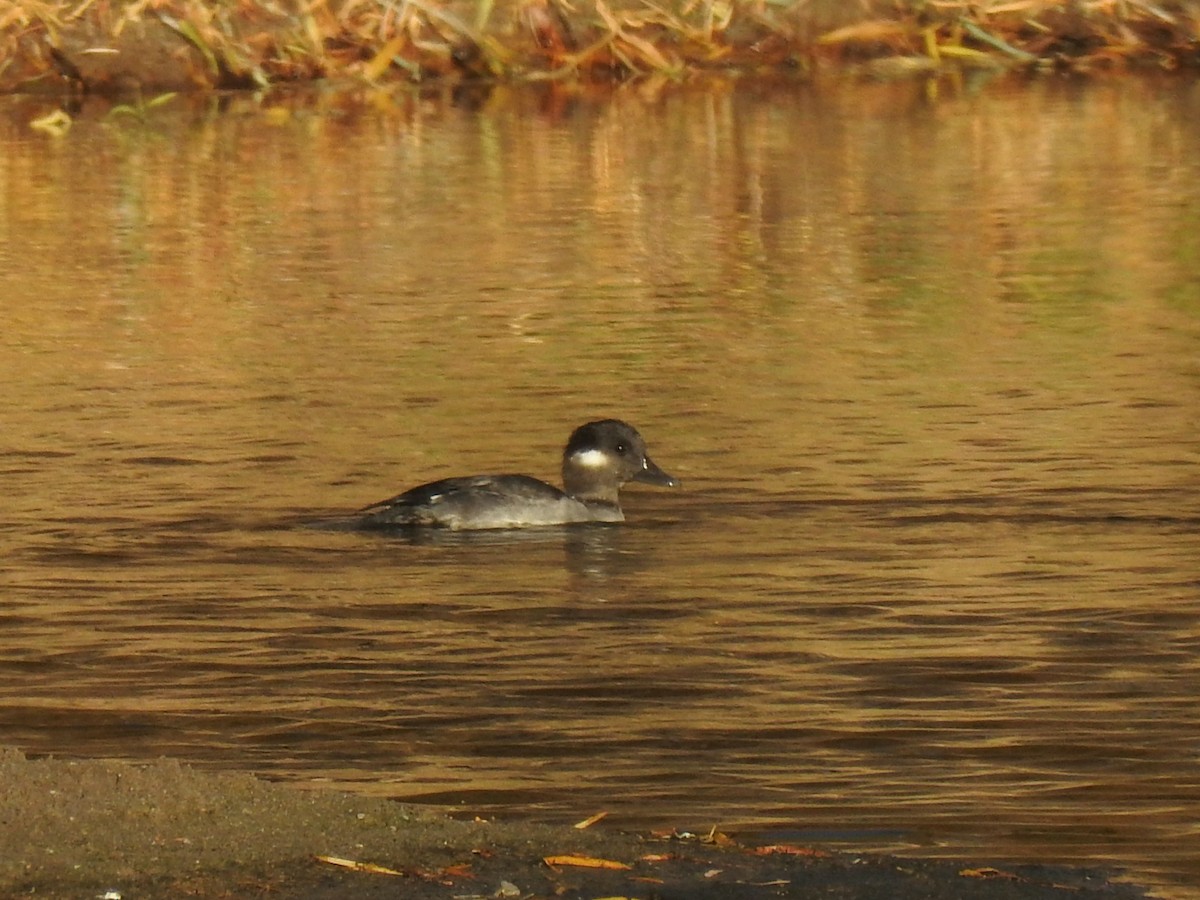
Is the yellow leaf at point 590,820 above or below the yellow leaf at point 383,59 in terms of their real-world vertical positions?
above

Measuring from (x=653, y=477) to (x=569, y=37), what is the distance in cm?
2227

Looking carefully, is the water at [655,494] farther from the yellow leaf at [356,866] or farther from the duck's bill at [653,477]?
the yellow leaf at [356,866]

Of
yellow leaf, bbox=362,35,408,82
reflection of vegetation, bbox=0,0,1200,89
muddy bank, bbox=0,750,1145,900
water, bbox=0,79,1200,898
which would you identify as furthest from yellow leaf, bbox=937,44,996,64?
muddy bank, bbox=0,750,1145,900

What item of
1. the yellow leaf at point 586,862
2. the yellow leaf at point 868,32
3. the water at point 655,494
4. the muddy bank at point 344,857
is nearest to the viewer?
the muddy bank at point 344,857

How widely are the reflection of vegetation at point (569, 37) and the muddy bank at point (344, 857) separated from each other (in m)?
25.8

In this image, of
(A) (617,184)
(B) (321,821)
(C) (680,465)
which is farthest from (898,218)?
(B) (321,821)

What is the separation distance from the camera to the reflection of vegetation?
31.3 meters

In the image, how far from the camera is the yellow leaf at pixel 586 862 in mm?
5199

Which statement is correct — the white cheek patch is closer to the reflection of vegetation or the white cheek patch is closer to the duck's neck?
the duck's neck

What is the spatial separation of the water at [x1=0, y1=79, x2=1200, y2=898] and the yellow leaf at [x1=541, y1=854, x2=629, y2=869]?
810 mm

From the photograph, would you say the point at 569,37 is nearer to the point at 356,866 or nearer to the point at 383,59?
the point at 383,59

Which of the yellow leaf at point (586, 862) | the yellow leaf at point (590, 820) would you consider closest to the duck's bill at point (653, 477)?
the yellow leaf at point (590, 820)

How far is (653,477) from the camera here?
34.3ft

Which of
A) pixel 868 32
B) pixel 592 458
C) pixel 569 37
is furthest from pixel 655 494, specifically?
pixel 868 32
